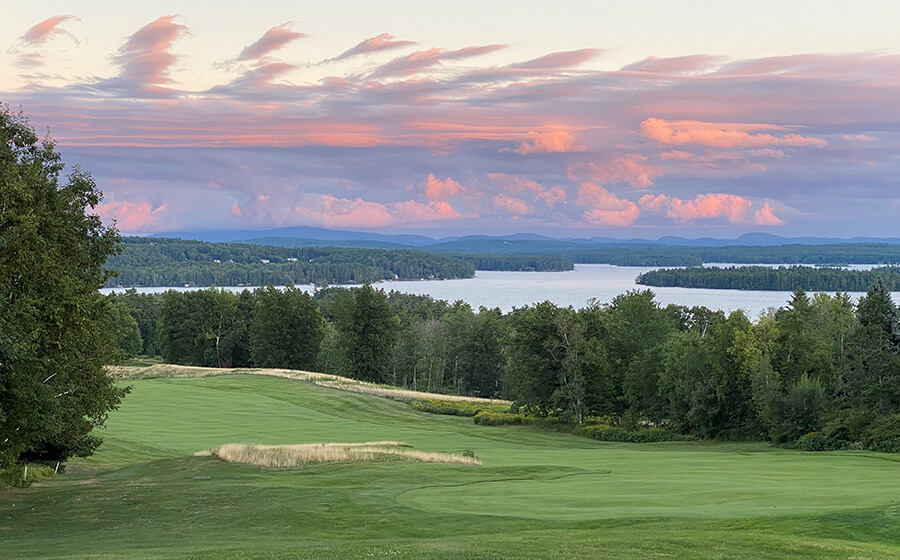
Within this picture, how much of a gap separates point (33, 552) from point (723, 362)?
48.6m

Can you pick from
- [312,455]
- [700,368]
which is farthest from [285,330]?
[312,455]

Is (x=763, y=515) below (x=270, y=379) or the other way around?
the other way around

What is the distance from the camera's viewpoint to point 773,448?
48531 mm

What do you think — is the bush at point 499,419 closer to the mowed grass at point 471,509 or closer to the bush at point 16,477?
the mowed grass at point 471,509

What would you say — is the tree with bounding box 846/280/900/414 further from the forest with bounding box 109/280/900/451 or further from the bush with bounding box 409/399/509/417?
the bush with bounding box 409/399/509/417

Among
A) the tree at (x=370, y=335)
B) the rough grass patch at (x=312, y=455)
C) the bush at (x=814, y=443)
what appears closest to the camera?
the rough grass patch at (x=312, y=455)

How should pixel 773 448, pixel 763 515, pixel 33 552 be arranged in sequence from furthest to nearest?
1. pixel 773 448
2. pixel 763 515
3. pixel 33 552

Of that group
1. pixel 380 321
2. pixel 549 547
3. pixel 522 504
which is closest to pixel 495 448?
pixel 522 504

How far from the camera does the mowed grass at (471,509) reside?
1633cm

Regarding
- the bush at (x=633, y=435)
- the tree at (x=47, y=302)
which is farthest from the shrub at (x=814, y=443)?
the tree at (x=47, y=302)

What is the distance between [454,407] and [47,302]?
150ft

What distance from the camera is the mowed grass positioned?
16.3 m

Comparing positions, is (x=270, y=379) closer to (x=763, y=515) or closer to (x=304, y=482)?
(x=304, y=482)

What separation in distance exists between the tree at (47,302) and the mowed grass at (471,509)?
262cm
